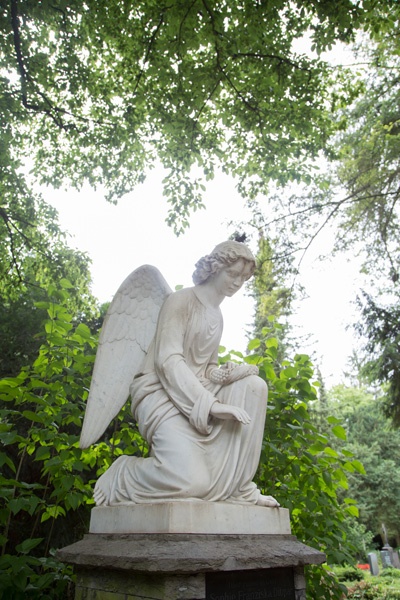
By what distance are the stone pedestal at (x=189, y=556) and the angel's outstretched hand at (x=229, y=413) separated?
447mm

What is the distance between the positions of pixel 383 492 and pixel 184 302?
22.4 m

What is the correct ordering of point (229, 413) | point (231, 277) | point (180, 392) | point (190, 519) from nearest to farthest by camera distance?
point (190, 519)
point (229, 413)
point (180, 392)
point (231, 277)

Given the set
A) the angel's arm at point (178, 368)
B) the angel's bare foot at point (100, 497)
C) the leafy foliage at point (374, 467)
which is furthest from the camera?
the leafy foliage at point (374, 467)

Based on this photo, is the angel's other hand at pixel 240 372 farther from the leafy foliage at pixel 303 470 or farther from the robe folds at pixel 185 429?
the leafy foliage at pixel 303 470

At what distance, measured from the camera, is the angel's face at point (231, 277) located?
3.26 m

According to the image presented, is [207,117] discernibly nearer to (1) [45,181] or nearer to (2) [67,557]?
(1) [45,181]

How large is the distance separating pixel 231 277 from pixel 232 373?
2.34ft

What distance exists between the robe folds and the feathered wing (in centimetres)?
10

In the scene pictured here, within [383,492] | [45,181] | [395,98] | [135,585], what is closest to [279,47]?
[395,98]

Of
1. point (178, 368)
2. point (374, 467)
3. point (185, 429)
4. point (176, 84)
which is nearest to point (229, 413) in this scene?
point (185, 429)

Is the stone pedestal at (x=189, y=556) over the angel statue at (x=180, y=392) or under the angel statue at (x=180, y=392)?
under

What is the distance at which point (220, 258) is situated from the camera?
10.7 ft

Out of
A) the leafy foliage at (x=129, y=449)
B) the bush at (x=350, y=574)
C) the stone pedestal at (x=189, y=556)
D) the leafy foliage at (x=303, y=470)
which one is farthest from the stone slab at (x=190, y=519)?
the bush at (x=350, y=574)

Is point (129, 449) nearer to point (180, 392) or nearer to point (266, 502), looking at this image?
point (180, 392)
